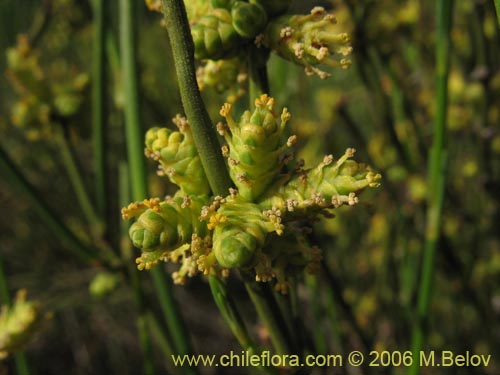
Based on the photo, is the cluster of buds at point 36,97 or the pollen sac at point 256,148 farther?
the cluster of buds at point 36,97

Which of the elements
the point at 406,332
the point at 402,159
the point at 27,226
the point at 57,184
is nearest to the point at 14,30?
the point at 57,184

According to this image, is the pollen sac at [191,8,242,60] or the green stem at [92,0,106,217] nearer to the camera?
the pollen sac at [191,8,242,60]

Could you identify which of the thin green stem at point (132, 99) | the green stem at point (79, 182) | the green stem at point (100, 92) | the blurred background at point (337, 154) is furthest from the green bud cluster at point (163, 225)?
the green stem at point (79, 182)

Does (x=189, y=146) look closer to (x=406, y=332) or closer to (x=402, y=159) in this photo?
(x=402, y=159)

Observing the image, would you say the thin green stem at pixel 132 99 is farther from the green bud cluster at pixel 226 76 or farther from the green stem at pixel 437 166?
the green stem at pixel 437 166

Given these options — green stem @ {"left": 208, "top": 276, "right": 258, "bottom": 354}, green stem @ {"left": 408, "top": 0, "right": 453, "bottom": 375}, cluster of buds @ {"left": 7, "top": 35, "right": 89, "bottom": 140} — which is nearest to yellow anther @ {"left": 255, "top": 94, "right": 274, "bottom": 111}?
green stem @ {"left": 208, "top": 276, "right": 258, "bottom": 354}

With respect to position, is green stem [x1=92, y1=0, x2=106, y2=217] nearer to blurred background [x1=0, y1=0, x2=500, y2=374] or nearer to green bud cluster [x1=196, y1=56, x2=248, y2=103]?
blurred background [x1=0, y1=0, x2=500, y2=374]

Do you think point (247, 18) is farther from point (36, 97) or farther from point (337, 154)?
point (337, 154)
